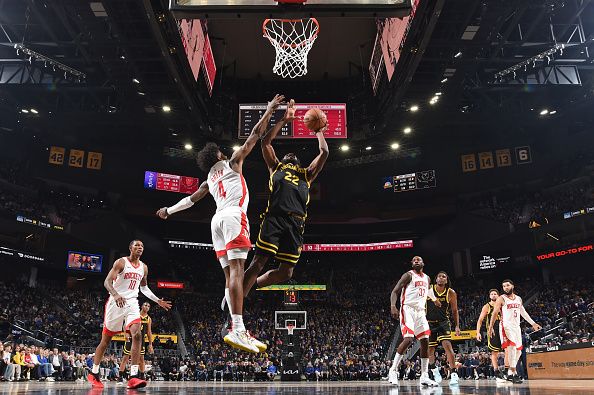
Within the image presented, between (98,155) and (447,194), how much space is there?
20614mm

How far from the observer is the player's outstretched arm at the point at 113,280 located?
21.3 ft

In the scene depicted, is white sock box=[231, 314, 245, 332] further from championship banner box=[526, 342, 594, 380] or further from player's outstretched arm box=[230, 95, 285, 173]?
championship banner box=[526, 342, 594, 380]

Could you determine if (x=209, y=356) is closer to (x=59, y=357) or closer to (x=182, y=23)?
(x=59, y=357)

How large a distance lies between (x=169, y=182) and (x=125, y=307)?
71.1 ft

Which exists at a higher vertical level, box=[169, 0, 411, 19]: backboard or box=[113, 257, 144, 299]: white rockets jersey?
box=[169, 0, 411, 19]: backboard

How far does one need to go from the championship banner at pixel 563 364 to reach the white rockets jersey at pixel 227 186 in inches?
378

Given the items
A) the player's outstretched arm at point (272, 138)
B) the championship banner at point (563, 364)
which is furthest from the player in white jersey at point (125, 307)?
the championship banner at point (563, 364)

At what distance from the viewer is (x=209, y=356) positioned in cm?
2420

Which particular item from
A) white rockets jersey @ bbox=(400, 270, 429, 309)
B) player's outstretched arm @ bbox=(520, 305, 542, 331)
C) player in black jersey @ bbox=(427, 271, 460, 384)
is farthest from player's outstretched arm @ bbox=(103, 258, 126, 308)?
player's outstretched arm @ bbox=(520, 305, 542, 331)

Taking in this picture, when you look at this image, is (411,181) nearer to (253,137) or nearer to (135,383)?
(135,383)

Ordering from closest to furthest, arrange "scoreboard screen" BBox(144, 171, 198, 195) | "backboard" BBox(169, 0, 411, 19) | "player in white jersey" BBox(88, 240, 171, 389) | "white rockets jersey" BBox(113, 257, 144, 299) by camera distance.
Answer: "backboard" BBox(169, 0, 411, 19)
"player in white jersey" BBox(88, 240, 171, 389)
"white rockets jersey" BBox(113, 257, 144, 299)
"scoreboard screen" BBox(144, 171, 198, 195)

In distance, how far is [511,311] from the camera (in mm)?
9414

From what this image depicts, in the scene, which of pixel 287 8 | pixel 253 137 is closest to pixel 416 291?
pixel 253 137

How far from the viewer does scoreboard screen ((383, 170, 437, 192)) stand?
28344 millimetres
